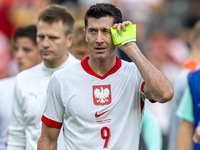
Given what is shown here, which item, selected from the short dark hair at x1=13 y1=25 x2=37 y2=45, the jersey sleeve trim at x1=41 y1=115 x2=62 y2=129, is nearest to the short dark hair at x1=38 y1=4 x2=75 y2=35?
the short dark hair at x1=13 y1=25 x2=37 y2=45

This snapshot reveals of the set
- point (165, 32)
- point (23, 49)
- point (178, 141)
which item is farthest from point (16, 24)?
point (178, 141)

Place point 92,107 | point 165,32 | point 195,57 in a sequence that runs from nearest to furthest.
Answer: point 92,107 → point 195,57 → point 165,32

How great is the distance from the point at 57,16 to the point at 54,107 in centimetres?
167

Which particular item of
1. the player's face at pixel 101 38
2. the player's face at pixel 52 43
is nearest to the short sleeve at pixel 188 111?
the player's face at pixel 52 43

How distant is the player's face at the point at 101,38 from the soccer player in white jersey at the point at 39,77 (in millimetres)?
1417

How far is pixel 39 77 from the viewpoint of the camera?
5453mm

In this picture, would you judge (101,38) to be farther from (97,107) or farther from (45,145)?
(45,145)

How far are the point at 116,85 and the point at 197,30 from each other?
3699 mm

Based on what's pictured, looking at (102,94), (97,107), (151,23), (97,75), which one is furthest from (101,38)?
(151,23)

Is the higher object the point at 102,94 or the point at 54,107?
the point at 102,94

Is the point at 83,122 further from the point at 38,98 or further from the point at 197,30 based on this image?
the point at 197,30

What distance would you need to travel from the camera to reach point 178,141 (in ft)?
17.5

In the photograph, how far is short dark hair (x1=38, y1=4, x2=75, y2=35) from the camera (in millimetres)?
5441

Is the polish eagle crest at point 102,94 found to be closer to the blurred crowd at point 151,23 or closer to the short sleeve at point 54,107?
the short sleeve at point 54,107
